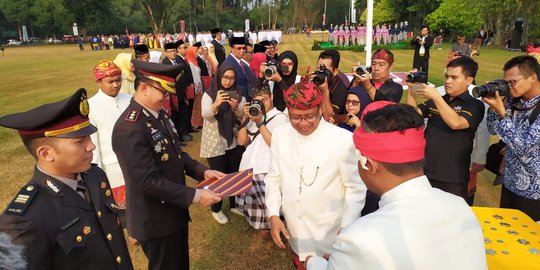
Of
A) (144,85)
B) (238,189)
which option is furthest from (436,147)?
(144,85)

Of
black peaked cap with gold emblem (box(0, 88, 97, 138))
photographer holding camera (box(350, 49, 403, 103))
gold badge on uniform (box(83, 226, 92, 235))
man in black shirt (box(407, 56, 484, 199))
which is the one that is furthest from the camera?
photographer holding camera (box(350, 49, 403, 103))

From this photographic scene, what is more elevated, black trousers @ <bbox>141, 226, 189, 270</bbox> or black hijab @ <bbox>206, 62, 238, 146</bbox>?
black hijab @ <bbox>206, 62, 238, 146</bbox>

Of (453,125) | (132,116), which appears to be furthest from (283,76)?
(132,116)

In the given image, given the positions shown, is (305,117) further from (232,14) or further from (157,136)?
(232,14)

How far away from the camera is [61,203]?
1.93 meters

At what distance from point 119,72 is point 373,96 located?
336 centimetres

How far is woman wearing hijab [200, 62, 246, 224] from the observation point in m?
4.77

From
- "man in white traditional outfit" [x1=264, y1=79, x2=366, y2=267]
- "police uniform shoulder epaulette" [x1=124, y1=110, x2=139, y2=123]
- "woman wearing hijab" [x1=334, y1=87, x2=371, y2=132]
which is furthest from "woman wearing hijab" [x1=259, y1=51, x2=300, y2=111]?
"police uniform shoulder epaulette" [x1=124, y1=110, x2=139, y2=123]

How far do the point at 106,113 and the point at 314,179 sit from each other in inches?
121

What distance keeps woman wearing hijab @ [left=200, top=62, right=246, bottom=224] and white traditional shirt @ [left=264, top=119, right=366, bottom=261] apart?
6.53 ft

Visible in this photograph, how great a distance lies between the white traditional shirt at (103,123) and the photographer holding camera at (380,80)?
324 cm

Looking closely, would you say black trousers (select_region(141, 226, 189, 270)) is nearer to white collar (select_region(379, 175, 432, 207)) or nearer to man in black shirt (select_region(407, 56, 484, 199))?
→ white collar (select_region(379, 175, 432, 207))

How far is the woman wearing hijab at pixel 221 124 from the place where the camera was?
15.7 ft

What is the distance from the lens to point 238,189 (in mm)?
3121
